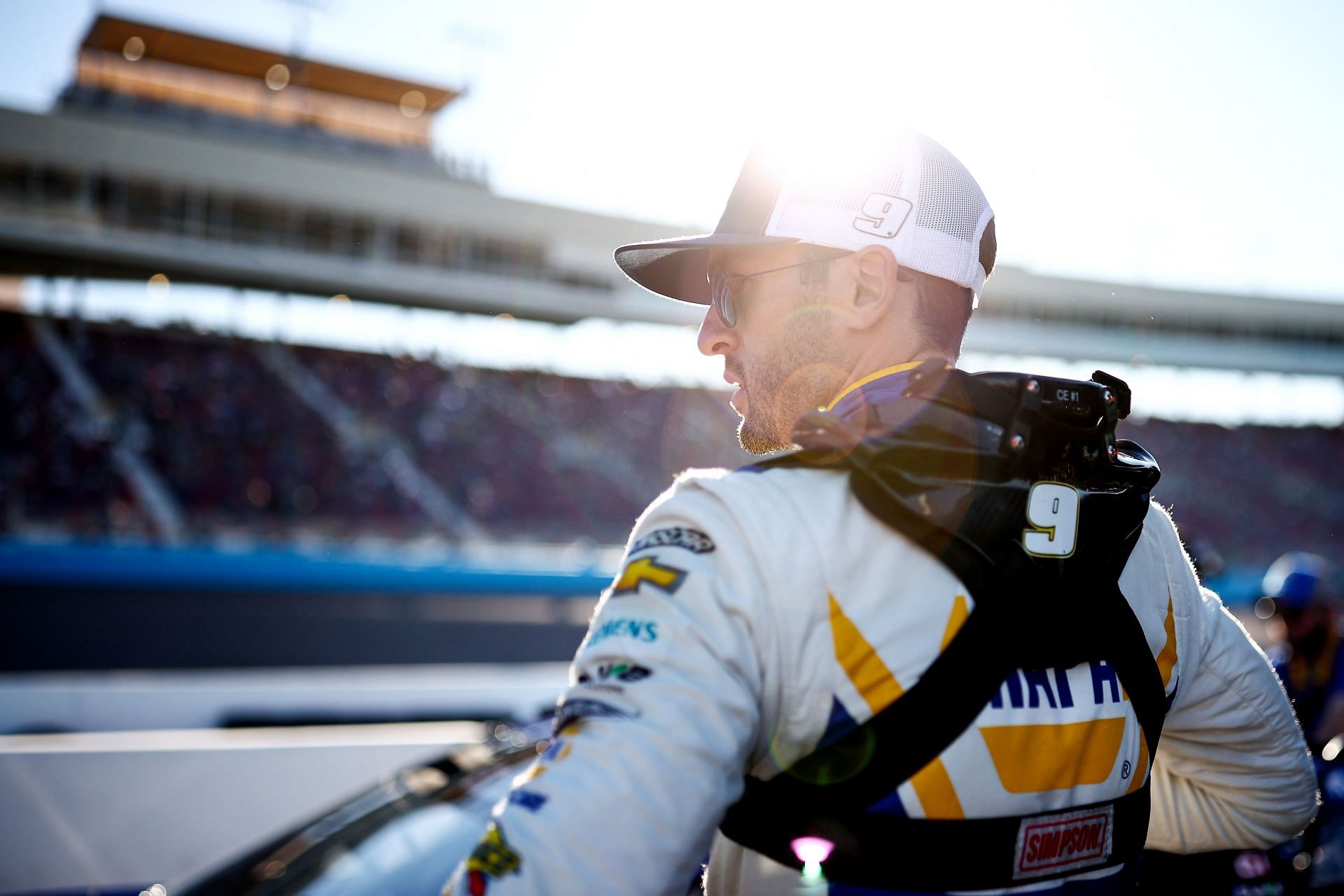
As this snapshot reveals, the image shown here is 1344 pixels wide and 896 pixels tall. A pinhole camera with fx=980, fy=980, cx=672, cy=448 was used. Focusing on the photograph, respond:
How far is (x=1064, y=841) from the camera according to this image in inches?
45.1

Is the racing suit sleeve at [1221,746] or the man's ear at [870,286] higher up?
the man's ear at [870,286]

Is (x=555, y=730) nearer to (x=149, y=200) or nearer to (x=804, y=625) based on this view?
(x=804, y=625)

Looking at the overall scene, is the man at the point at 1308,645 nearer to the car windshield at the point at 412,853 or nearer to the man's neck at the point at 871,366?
the car windshield at the point at 412,853

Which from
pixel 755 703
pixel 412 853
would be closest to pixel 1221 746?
pixel 755 703

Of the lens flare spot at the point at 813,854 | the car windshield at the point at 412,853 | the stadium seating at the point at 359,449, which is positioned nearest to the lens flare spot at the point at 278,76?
the stadium seating at the point at 359,449

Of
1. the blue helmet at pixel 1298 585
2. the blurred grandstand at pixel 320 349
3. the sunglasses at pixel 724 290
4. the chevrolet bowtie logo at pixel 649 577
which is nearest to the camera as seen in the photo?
the chevrolet bowtie logo at pixel 649 577

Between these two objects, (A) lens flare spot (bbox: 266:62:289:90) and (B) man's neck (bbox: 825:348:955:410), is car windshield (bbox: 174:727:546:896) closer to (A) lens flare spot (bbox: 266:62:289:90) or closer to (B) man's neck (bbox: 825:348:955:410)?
(B) man's neck (bbox: 825:348:955:410)

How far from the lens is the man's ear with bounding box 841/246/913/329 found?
1270 millimetres

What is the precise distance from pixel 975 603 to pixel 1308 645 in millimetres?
3720

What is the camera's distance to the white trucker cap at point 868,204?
128 cm

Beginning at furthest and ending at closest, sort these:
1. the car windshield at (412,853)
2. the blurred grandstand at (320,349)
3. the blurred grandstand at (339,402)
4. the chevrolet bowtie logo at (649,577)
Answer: the blurred grandstand at (320,349), the blurred grandstand at (339,402), the car windshield at (412,853), the chevrolet bowtie logo at (649,577)

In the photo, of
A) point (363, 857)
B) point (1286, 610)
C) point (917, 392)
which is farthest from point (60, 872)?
point (1286, 610)

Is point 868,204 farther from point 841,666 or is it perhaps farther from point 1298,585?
point 1298,585

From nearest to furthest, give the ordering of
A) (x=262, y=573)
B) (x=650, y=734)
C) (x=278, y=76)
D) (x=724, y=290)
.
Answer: (x=650, y=734) → (x=724, y=290) → (x=262, y=573) → (x=278, y=76)
